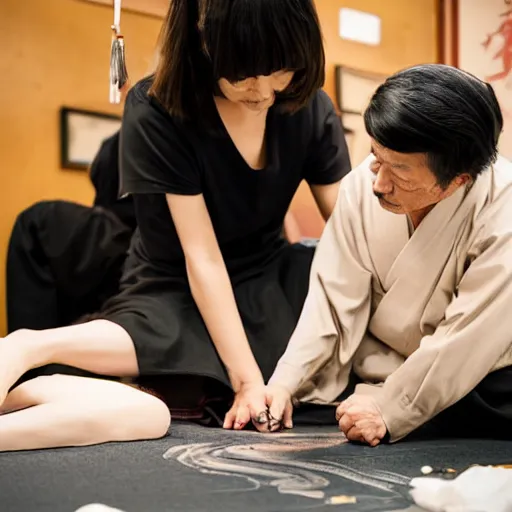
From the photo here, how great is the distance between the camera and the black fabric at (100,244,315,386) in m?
1.65

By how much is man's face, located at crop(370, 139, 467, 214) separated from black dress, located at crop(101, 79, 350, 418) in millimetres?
390

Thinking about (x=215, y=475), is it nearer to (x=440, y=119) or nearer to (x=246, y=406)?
(x=246, y=406)

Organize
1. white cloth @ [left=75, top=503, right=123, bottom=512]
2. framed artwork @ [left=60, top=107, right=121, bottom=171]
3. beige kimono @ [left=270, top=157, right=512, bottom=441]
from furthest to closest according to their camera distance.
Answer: framed artwork @ [left=60, top=107, right=121, bottom=171] < beige kimono @ [left=270, top=157, right=512, bottom=441] < white cloth @ [left=75, top=503, right=123, bottom=512]

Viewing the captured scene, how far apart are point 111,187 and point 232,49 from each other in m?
0.94

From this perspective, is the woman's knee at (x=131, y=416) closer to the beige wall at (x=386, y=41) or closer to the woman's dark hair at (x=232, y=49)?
the woman's dark hair at (x=232, y=49)

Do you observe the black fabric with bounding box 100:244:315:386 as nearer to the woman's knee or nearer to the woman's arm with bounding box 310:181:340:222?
the woman's arm with bounding box 310:181:340:222

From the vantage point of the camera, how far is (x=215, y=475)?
1.13 m

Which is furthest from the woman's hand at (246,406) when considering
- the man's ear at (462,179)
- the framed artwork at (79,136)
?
the framed artwork at (79,136)

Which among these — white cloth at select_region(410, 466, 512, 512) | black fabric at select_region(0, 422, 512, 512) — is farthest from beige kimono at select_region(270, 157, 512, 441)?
white cloth at select_region(410, 466, 512, 512)

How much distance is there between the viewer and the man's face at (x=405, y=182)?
1.36 m

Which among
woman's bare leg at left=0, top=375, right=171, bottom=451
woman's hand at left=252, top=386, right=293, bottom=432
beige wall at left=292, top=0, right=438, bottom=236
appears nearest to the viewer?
woman's bare leg at left=0, top=375, right=171, bottom=451

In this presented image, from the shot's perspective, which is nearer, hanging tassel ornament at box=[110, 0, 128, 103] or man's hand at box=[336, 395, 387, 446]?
man's hand at box=[336, 395, 387, 446]

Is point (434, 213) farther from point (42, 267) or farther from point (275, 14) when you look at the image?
point (42, 267)

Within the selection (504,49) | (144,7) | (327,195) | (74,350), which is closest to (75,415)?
(74,350)
